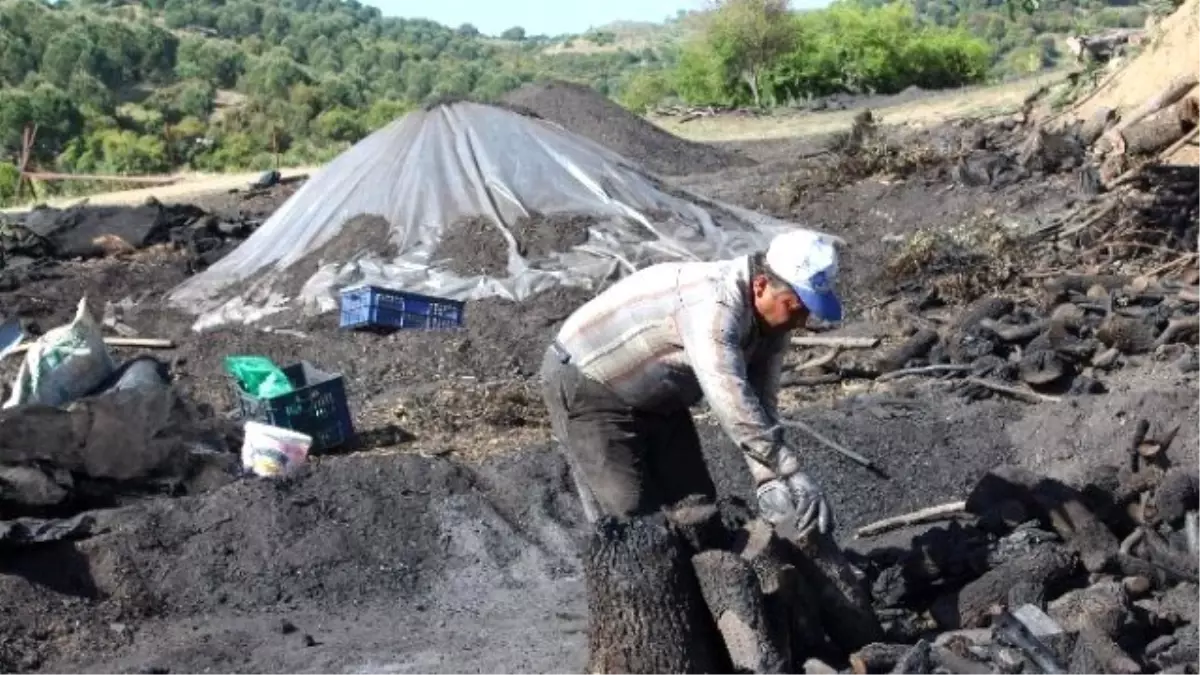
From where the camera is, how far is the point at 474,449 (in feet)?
31.7

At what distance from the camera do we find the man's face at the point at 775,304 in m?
5.06

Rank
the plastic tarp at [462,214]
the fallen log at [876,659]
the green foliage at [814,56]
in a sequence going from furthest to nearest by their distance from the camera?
the green foliage at [814,56] < the plastic tarp at [462,214] < the fallen log at [876,659]

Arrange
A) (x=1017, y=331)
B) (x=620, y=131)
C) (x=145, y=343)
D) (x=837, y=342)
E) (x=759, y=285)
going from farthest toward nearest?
(x=620, y=131)
(x=145, y=343)
(x=837, y=342)
(x=1017, y=331)
(x=759, y=285)

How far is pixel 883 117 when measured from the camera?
2934cm

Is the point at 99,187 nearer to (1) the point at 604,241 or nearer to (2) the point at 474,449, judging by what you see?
(1) the point at 604,241

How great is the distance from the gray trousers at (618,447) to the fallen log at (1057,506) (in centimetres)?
127

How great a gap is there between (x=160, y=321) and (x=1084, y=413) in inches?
297

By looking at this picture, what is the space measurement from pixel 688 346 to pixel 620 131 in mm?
20799

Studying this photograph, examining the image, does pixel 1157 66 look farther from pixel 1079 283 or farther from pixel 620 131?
pixel 620 131

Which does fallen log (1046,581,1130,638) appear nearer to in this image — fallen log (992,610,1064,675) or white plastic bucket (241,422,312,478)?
fallen log (992,610,1064,675)

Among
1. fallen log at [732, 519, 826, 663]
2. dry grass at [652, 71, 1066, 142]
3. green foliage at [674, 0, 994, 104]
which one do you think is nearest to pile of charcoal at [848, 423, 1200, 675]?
fallen log at [732, 519, 826, 663]

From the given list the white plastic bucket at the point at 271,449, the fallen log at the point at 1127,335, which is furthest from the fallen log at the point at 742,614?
the fallen log at the point at 1127,335

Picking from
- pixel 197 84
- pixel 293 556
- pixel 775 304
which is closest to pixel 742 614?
pixel 775 304

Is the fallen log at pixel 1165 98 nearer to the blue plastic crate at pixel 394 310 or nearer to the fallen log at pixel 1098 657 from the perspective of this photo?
the blue plastic crate at pixel 394 310
